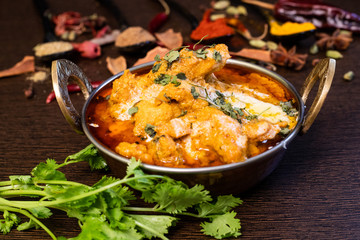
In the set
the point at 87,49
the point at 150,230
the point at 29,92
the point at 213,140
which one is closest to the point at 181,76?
the point at 213,140

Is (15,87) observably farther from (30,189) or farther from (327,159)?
(327,159)

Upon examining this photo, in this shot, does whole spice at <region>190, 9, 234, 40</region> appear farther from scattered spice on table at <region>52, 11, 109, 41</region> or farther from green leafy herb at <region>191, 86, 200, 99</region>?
green leafy herb at <region>191, 86, 200, 99</region>

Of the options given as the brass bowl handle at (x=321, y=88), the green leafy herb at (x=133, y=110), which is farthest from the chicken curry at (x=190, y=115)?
the brass bowl handle at (x=321, y=88)

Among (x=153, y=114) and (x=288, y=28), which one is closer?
(x=153, y=114)

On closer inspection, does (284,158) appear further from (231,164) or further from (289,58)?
(289,58)

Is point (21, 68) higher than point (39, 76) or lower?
higher

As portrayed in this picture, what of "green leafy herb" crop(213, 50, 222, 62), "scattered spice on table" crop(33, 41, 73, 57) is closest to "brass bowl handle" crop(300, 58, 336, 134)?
"green leafy herb" crop(213, 50, 222, 62)

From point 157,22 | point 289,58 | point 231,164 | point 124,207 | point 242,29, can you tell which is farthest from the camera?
point 157,22
